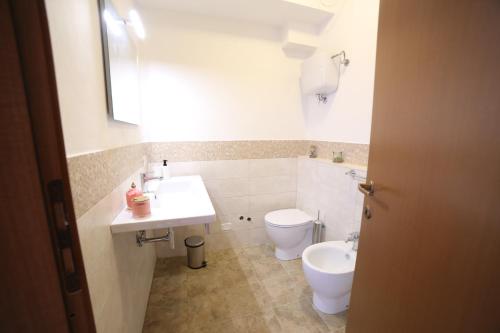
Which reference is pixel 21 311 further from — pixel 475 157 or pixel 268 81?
pixel 268 81

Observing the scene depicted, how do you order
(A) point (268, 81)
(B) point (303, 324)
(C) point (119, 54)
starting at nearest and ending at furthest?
(C) point (119, 54) < (B) point (303, 324) < (A) point (268, 81)

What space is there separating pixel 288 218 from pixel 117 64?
1.79 meters

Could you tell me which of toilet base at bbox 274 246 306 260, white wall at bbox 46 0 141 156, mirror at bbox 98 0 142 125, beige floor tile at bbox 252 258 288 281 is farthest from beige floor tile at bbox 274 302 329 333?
mirror at bbox 98 0 142 125

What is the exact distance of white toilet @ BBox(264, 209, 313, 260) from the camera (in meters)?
1.82

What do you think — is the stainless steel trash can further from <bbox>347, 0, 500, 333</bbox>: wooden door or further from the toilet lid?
<bbox>347, 0, 500, 333</bbox>: wooden door

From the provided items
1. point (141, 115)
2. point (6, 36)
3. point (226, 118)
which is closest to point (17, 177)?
point (6, 36)

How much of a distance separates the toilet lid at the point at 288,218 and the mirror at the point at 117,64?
145 cm

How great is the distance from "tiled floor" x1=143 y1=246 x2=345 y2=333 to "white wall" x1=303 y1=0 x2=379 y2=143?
134 centimetres

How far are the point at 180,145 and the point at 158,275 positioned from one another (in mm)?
1204

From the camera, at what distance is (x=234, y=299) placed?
1473 mm

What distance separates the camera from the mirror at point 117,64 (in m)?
0.89

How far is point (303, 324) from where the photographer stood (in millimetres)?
1289

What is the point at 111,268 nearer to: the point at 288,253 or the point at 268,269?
the point at 268,269

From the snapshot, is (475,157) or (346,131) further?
(346,131)
